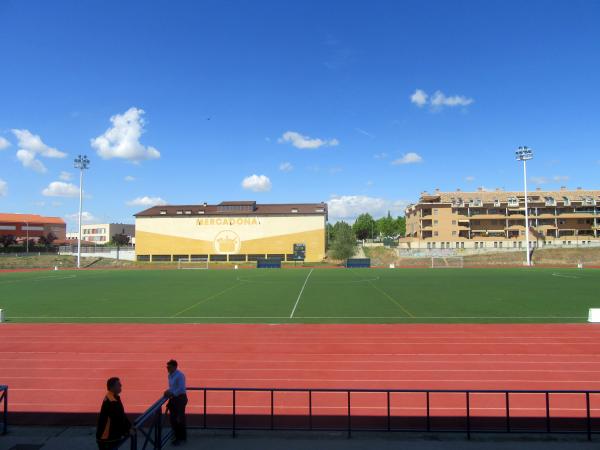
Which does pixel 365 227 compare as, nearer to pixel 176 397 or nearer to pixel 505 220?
pixel 505 220

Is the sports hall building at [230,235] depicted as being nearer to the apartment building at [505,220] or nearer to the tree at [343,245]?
the tree at [343,245]

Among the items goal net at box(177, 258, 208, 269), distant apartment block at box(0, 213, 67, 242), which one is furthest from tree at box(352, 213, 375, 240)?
distant apartment block at box(0, 213, 67, 242)

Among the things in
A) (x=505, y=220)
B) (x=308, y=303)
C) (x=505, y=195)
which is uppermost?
(x=505, y=195)

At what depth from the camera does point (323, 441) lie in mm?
7117

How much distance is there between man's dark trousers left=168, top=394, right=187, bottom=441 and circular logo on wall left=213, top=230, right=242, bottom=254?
233 ft

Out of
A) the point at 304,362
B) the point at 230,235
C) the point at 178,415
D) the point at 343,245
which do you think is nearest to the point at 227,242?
the point at 230,235

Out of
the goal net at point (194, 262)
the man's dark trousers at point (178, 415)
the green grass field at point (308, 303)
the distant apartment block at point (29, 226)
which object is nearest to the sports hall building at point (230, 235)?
the goal net at point (194, 262)

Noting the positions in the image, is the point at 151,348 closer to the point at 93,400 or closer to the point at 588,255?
the point at 93,400

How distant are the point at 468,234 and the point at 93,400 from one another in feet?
263

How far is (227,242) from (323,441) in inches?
2836

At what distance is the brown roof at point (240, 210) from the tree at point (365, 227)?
51.5 m

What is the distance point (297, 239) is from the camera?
7650 centimetres

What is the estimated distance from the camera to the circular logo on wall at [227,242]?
77.5 meters

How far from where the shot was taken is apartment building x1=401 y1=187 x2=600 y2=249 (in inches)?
3137
